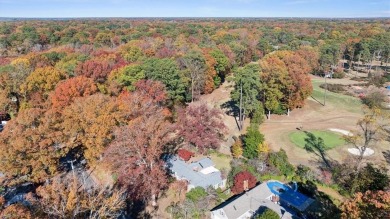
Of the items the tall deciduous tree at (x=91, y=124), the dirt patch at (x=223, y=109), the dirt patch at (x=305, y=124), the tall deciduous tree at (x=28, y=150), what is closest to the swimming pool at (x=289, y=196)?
the dirt patch at (x=305, y=124)

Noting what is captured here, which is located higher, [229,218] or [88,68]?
[88,68]

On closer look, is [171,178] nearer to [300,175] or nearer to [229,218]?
[229,218]

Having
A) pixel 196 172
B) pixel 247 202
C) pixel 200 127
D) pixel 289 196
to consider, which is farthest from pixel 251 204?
pixel 200 127

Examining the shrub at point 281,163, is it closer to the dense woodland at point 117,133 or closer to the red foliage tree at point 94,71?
the dense woodland at point 117,133

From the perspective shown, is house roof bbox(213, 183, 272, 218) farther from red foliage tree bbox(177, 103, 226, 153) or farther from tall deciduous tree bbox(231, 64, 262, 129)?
tall deciduous tree bbox(231, 64, 262, 129)

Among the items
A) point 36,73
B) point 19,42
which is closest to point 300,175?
point 36,73
